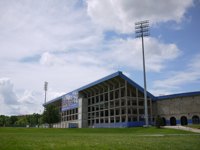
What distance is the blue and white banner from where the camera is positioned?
335ft

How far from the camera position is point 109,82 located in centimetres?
8350

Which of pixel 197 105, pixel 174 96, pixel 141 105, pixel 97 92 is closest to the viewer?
pixel 197 105

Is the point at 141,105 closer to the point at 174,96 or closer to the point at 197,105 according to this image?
the point at 174,96

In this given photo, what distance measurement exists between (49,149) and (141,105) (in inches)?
2849

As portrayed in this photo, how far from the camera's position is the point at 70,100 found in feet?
352

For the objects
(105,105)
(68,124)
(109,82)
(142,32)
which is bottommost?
(68,124)

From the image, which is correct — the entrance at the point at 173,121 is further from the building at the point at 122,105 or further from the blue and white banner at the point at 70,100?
the blue and white banner at the point at 70,100

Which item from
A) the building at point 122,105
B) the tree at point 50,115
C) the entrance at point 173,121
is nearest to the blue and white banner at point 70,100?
the building at point 122,105

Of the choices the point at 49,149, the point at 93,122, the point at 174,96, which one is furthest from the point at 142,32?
the point at 49,149

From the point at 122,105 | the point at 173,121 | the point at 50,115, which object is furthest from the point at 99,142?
the point at 50,115

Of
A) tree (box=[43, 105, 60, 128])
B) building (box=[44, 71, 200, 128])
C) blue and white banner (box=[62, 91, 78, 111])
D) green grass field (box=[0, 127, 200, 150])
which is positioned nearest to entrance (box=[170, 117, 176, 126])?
building (box=[44, 71, 200, 128])

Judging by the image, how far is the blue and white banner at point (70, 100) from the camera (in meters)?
102

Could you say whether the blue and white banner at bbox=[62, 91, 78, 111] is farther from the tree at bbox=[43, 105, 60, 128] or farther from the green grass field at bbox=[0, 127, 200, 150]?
the green grass field at bbox=[0, 127, 200, 150]

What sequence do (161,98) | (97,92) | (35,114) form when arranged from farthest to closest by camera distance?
1. (35,114)
2. (97,92)
3. (161,98)
